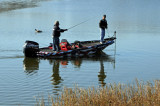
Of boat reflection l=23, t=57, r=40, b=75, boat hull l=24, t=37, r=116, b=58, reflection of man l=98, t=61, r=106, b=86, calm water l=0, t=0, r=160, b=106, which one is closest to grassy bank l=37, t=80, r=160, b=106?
calm water l=0, t=0, r=160, b=106

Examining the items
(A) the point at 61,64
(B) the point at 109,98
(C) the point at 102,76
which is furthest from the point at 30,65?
(B) the point at 109,98

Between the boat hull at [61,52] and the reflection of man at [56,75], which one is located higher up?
the boat hull at [61,52]

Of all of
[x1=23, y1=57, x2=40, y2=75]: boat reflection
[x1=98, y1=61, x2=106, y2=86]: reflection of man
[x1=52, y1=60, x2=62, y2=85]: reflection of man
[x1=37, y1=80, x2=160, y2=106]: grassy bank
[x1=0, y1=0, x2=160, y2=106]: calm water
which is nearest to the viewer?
[x1=37, y1=80, x2=160, y2=106]: grassy bank

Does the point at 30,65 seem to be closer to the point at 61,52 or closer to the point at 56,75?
the point at 61,52

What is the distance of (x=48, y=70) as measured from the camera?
58.5ft

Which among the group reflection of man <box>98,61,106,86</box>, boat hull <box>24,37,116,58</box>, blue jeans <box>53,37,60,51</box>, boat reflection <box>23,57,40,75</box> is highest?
blue jeans <box>53,37,60,51</box>

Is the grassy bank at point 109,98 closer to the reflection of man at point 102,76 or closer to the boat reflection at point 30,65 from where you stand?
the reflection of man at point 102,76

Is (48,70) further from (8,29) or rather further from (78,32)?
(8,29)

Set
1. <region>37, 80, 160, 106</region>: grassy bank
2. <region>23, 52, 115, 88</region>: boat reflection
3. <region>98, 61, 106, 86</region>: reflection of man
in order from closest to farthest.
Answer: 1. <region>37, 80, 160, 106</region>: grassy bank
2. <region>98, 61, 106, 86</region>: reflection of man
3. <region>23, 52, 115, 88</region>: boat reflection

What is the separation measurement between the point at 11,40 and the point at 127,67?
37.7 ft

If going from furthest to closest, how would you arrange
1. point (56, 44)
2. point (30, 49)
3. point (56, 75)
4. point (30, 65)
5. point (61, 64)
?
point (56, 44)
point (30, 49)
point (61, 64)
point (30, 65)
point (56, 75)

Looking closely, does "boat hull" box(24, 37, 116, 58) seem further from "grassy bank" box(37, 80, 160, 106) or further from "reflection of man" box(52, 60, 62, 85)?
"grassy bank" box(37, 80, 160, 106)

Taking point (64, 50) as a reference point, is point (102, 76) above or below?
below

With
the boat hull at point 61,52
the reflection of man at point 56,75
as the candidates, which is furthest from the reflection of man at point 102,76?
the boat hull at point 61,52
